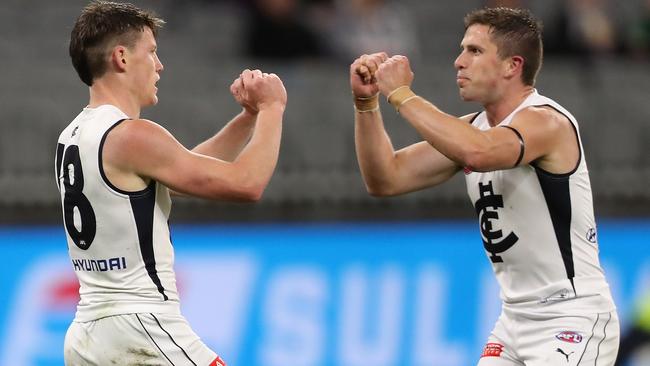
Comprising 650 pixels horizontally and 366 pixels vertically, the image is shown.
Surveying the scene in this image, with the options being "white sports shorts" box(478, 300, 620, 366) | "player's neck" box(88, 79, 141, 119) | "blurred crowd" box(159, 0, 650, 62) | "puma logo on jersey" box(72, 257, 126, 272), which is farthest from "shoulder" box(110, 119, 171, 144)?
"blurred crowd" box(159, 0, 650, 62)

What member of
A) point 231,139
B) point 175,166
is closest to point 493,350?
point 231,139

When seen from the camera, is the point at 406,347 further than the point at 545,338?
Yes

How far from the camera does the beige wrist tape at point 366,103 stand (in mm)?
6383

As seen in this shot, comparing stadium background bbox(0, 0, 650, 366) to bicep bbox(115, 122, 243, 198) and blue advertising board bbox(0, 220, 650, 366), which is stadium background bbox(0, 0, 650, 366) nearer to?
blue advertising board bbox(0, 220, 650, 366)

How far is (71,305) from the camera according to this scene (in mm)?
9523

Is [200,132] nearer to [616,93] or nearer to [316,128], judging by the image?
[316,128]

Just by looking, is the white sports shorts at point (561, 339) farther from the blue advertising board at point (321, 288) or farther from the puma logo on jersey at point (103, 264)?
the blue advertising board at point (321, 288)

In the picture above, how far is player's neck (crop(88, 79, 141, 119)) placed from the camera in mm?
5414

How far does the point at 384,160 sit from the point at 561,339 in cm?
137

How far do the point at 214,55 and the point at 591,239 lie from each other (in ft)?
22.2

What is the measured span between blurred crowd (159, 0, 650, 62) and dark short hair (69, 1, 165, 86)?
5757 millimetres

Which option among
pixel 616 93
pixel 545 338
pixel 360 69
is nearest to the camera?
pixel 545 338

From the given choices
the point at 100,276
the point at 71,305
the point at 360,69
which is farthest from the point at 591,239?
the point at 71,305

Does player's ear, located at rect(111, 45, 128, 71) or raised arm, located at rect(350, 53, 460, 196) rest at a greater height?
player's ear, located at rect(111, 45, 128, 71)
